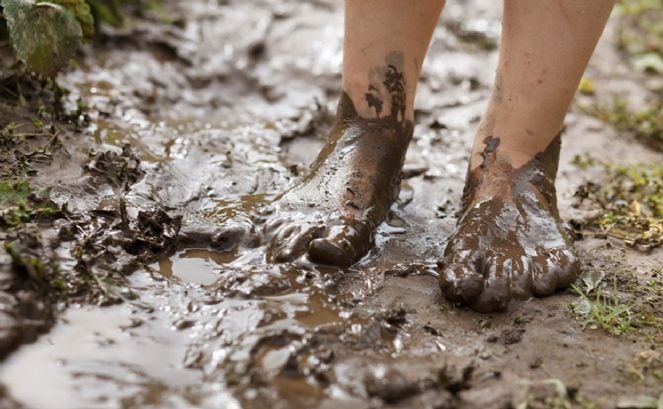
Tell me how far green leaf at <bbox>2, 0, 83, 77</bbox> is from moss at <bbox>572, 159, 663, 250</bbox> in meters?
1.82

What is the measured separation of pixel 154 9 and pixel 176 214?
6.93ft

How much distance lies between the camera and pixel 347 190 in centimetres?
205

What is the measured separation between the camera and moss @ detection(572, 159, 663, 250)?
223 cm

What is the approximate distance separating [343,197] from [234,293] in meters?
0.51

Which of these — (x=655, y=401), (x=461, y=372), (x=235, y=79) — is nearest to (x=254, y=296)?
(x=461, y=372)

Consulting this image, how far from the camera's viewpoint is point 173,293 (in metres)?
1.69

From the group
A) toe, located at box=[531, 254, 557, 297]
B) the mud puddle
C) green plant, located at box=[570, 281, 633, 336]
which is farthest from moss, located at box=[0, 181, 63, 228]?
green plant, located at box=[570, 281, 633, 336]

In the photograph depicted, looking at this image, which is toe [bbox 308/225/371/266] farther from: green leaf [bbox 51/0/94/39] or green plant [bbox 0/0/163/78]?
green leaf [bbox 51/0/94/39]

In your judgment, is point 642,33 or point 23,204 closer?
point 23,204

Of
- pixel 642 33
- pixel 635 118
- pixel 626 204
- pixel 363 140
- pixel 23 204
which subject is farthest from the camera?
pixel 642 33

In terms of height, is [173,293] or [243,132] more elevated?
[243,132]

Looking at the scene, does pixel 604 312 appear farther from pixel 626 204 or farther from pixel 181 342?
pixel 181 342

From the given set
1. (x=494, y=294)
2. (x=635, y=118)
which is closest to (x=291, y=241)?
(x=494, y=294)

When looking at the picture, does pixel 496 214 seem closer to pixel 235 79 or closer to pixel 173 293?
pixel 173 293
